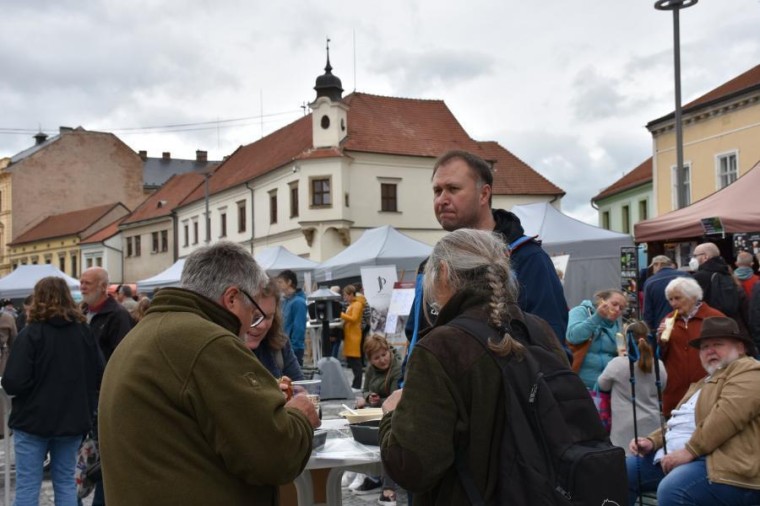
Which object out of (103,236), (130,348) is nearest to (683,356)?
(130,348)

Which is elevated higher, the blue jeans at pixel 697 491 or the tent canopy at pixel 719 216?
the tent canopy at pixel 719 216

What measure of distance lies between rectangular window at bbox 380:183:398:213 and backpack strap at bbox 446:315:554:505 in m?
38.5

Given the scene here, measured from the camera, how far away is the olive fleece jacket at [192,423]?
Result: 8.05 feet

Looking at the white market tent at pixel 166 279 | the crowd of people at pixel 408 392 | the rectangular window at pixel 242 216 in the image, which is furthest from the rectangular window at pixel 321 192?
the crowd of people at pixel 408 392

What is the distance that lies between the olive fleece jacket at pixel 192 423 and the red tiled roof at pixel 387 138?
37224 mm

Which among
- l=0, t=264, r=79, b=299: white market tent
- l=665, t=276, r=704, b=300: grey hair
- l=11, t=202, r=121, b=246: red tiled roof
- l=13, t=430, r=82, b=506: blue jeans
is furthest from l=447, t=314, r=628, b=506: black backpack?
l=11, t=202, r=121, b=246: red tiled roof

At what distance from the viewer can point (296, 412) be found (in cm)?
275

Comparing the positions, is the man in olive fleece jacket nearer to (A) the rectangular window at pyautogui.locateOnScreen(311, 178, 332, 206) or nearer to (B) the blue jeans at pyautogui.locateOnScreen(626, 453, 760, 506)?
(B) the blue jeans at pyautogui.locateOnScreen(626, 453, 760, 506)

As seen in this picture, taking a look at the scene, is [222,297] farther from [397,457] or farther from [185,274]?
[397,457]

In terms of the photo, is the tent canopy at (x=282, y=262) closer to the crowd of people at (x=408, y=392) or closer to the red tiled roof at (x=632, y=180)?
the crowd of people at (x=408, y=392)

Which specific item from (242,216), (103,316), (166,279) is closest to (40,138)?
(242,216)

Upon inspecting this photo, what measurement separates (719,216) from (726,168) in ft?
58.4

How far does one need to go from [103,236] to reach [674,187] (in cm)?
4445

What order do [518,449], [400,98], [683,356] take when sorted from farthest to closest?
[400,98] < [683,356] < [518,449]
